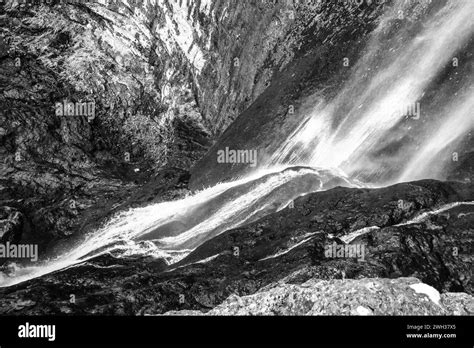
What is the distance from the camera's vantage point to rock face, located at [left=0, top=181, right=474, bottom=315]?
1711 centimetres

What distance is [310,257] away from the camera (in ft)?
59.7

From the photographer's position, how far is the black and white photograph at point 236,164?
16828mm

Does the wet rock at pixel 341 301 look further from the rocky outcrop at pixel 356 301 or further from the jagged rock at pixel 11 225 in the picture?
the jagged rock at pixel 11 225

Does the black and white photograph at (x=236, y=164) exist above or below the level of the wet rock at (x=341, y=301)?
above

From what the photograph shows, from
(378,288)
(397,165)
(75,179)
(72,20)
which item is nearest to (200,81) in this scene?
(72,20)

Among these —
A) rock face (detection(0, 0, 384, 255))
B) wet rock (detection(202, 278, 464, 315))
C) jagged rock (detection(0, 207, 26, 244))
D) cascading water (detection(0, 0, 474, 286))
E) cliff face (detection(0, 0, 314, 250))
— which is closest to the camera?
wet rock (detection(202, 278, 464, 315))

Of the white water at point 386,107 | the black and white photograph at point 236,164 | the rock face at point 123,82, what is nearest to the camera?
the black and white photograph at point 236,164

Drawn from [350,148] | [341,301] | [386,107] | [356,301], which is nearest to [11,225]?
[350,148]

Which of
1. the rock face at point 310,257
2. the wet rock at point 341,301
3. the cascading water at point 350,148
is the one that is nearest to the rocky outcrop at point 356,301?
the wet rock at point 341,301

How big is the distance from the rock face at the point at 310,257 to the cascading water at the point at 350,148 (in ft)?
15.2

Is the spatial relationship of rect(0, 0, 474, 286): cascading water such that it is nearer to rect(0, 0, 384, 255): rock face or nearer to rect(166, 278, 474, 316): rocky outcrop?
rect(0, 0, 384, 255): rock face

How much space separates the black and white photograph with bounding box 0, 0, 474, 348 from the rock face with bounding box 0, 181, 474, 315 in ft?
0.23

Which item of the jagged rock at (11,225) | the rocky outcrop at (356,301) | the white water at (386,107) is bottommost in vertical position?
the rocky outcrop at (356,301)

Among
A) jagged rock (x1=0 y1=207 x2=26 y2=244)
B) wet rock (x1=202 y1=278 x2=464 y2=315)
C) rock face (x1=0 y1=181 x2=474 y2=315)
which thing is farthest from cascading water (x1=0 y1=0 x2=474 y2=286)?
wet rock (x1=202 y1=278 x2=464 y2=315)
